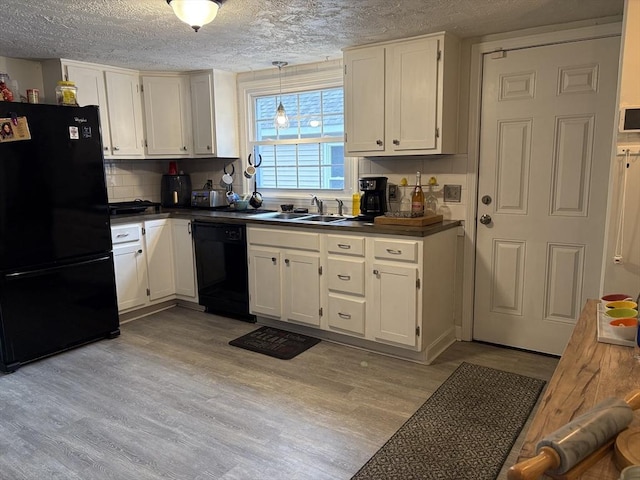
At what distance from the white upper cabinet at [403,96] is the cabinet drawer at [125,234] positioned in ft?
6.38

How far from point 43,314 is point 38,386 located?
53cm

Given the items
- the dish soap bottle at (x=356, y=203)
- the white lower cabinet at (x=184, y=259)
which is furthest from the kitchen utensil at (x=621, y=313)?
the white lower cabinet at (x=184, y=259)

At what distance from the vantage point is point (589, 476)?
2.61 feet

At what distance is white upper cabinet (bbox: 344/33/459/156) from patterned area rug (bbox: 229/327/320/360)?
147 cm

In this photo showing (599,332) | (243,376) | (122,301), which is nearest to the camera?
(599,332)

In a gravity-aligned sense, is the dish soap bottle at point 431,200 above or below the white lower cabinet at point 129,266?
above

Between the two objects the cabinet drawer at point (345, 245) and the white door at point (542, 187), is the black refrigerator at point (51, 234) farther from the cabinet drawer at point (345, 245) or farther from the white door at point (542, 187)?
the white door at point (542, 187)

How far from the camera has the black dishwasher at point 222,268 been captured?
12.6 ft

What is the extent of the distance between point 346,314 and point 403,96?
5.12 feet

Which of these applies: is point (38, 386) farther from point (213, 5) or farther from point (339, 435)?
point (213, 5)

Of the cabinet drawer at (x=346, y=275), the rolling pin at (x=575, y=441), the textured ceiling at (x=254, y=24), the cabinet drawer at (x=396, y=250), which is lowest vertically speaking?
the cabinet drawer at (x=346, y=275)

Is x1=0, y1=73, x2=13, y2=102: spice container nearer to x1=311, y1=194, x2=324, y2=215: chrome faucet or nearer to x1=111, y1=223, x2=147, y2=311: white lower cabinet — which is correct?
x1=111, y1=223, x2=147, y2=311: white lower cabinet

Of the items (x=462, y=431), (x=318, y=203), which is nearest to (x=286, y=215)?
(x=318, y=203)

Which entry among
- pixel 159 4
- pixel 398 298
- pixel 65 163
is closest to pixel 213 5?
pixel 159 4
